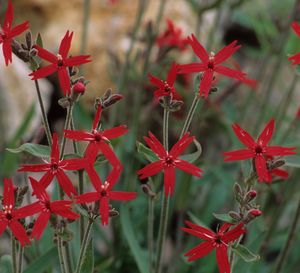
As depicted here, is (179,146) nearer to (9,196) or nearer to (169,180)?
(169,180)

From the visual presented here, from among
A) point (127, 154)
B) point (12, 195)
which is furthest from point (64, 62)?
point (127, 154)

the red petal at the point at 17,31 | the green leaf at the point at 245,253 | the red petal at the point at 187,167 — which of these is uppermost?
the red petal at the point at 17,31

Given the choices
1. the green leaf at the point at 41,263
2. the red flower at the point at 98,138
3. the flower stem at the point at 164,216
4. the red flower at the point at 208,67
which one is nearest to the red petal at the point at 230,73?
the red flower at the point at 208,67

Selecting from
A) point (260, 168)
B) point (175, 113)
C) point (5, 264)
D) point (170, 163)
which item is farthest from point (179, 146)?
point (175, 113)

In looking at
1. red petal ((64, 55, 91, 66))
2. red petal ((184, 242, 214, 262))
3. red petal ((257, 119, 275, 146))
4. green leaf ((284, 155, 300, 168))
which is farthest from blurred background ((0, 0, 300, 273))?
red petal ((64, 55, 91, 66))

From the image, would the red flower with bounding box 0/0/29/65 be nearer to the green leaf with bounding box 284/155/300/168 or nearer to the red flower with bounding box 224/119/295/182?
the red flower with bounding box 224/119/295/182

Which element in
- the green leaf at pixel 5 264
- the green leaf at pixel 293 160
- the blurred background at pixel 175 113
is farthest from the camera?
the blurred background at pixel 175 113

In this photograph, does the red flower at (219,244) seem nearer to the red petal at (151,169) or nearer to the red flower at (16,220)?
the red petal at (151,169)
